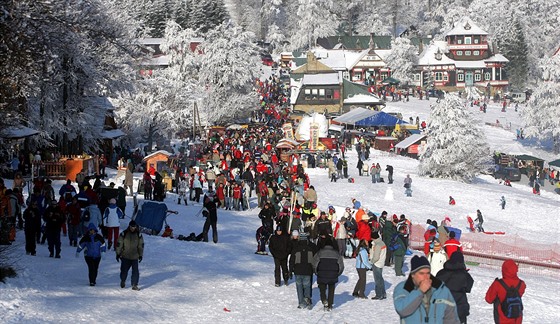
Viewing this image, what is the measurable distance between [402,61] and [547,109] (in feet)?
95.6

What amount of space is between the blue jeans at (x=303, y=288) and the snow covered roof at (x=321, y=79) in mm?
62291

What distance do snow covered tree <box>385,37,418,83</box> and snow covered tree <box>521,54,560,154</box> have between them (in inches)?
1026

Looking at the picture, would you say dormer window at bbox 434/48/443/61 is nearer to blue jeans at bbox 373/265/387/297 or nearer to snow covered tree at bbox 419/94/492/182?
snow covered tree at bbox 419/94/492/182

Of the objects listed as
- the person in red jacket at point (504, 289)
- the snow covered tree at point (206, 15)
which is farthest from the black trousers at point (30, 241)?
the snow covered tree at point (206, 15)

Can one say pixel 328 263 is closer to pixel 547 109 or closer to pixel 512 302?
pixel 512 302

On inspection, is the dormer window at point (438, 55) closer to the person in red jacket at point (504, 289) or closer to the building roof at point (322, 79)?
the building roof at point (322, 79)

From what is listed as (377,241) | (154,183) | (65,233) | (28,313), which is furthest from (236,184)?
(28,313)

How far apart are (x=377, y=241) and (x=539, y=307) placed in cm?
338

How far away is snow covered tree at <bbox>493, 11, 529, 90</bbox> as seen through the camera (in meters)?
105

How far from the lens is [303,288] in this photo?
Result: 14047 millimetres

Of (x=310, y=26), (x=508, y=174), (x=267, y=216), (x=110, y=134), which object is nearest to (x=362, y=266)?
(x=267, y=216)

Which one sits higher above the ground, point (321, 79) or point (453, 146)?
point (321, 79)

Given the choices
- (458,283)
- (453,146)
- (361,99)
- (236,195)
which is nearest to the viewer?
(458,283)

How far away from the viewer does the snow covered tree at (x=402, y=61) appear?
97.8 meters
